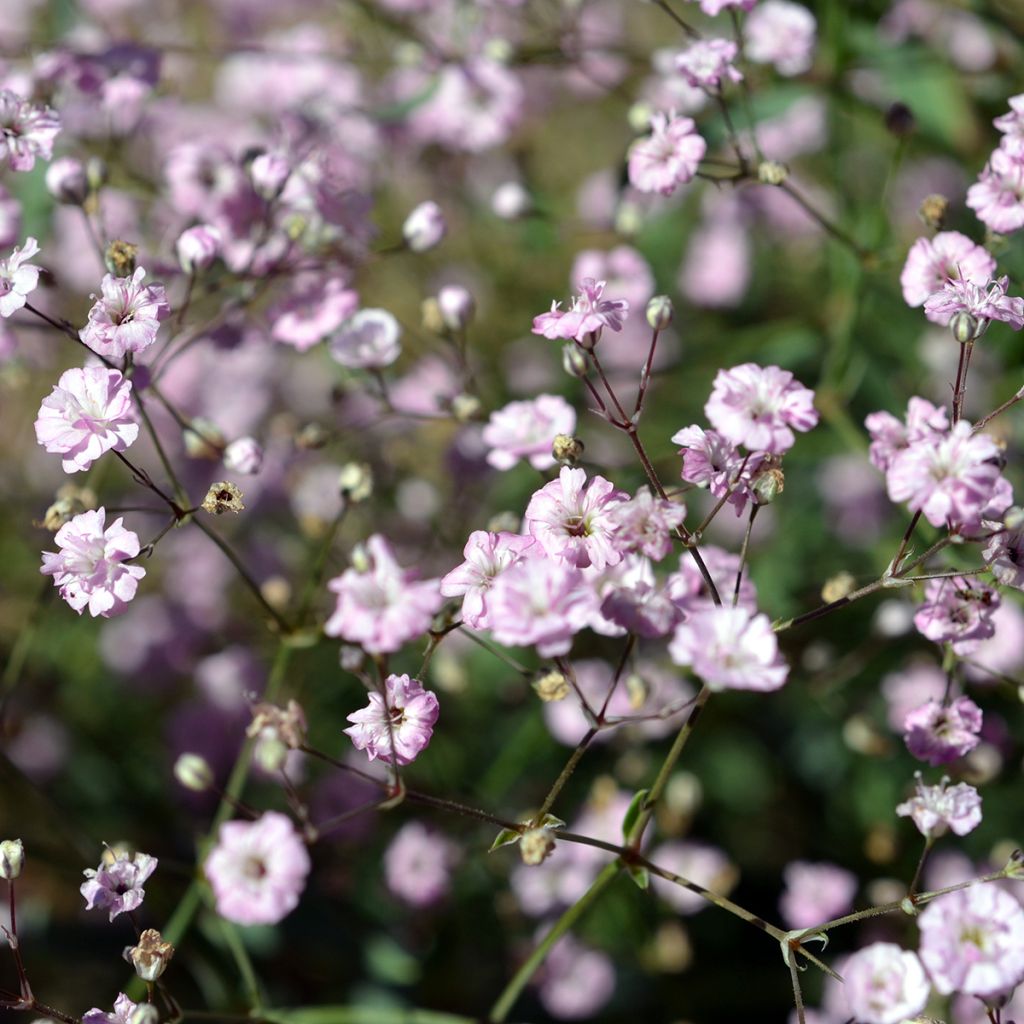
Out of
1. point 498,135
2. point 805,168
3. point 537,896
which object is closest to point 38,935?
point 537,896

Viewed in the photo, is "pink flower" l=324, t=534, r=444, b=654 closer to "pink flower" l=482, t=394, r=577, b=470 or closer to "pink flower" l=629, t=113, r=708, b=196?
"pink flower" l=482, t=394, r=577, b=470

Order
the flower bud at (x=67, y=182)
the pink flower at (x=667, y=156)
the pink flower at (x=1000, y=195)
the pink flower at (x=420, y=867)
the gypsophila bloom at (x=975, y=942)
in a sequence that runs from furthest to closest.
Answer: the pink flower at (x=420, y=867) → the flower bud at (x=67, y=182) → the pink flower at (x=667, y=156) → the pink flower at (x=1000, y=195) → the gypsophila bloom at (x=975, y=942)

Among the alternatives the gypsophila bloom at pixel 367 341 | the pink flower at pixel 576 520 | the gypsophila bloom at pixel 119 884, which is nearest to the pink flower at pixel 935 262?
the pink flower at pixel 576 520

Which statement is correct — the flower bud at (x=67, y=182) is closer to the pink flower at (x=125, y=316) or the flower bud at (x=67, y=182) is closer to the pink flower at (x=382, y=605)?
the pink flower at (x=125, y=316)

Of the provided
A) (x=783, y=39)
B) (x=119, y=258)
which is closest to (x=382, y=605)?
(x=119, y=258)

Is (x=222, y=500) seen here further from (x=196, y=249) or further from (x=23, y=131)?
(x=23, y=131)

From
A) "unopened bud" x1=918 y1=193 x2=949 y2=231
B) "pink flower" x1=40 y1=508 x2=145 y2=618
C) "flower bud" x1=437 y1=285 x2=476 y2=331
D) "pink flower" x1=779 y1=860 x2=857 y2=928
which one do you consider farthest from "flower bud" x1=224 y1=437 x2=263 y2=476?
"pink flower" x1=779 y1=860 x2=857 y2=928
